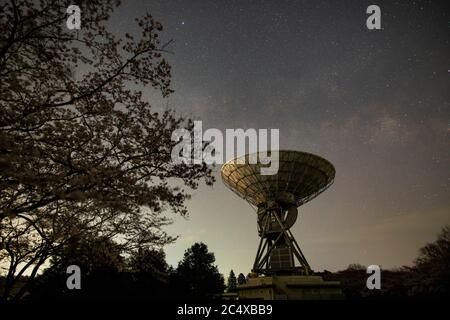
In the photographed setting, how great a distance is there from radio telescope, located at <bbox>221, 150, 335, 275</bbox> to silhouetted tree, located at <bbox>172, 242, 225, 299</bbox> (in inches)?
787

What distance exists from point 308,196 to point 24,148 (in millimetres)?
27930

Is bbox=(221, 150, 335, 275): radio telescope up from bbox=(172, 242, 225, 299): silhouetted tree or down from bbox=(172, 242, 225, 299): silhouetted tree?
up

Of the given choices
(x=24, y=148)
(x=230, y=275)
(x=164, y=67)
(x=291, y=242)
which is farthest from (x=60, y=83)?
(x=230, y=275)

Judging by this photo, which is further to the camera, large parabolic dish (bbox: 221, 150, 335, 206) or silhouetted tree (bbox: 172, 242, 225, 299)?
silhouetted tree (bbox: 172, 242, 225, 299)

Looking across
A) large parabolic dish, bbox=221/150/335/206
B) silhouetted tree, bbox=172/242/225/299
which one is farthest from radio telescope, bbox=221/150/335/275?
silhouetted tree, bbox=172/242/225/299

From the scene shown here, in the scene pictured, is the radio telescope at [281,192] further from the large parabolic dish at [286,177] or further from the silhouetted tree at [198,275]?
the silhouetted tree at [198,275]

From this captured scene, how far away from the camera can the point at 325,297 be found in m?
26.1

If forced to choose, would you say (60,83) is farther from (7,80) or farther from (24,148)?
(24,148)

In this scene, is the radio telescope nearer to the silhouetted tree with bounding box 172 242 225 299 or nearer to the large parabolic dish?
the large parabolic dish

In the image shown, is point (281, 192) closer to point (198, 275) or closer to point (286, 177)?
point (286, 177)

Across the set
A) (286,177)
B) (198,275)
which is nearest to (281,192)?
(286,177)

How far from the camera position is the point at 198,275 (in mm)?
53375

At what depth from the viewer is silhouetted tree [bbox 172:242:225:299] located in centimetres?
4756
